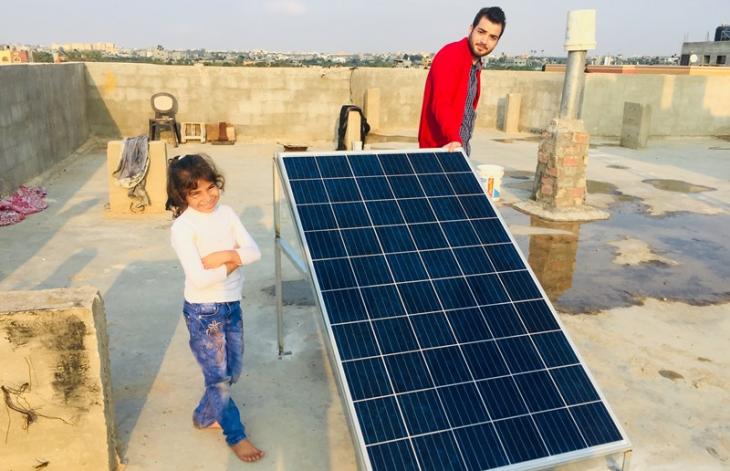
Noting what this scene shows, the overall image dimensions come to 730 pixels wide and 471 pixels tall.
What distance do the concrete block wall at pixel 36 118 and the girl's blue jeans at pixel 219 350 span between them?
849cm

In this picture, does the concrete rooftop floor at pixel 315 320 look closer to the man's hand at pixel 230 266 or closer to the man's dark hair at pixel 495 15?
the man's hand at pixel 230 266

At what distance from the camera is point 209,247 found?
3.91 meters

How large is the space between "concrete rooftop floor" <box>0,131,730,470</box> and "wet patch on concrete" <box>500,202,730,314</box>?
33 millimetres

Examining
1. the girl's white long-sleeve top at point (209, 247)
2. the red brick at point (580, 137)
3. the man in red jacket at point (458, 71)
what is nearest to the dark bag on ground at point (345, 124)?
the red brick at point (580, 137)

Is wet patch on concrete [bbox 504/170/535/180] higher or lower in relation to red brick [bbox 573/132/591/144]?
lower

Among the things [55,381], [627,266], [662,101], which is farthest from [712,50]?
[55,381]

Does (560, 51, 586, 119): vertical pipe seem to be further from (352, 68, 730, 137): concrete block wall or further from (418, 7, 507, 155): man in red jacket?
(352, 68, 730, 137): concrete block wall

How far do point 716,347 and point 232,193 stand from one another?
8905mm

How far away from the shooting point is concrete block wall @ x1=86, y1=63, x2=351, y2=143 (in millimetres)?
18172

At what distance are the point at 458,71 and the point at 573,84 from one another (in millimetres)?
6704

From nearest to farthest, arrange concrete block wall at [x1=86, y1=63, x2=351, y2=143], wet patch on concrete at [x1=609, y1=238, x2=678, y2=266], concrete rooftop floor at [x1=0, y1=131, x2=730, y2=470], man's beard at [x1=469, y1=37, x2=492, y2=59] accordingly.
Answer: concrete rooftop floor at [x1=0, y1=131, x2=730, y2=470] → man's beard at [x1=469, y1=37, x2=492, y2=59] → wet patch on concrete at [x1=609, y1=238, x2=678, y2=266] → concrete block wall at [x1=86, y1=63, x2=351, y2=143]

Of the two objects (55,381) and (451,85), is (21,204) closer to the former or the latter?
(55,381)

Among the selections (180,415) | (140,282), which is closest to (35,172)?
(140,282)

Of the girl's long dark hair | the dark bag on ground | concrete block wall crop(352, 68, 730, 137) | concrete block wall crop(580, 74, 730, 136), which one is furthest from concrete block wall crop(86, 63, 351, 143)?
the girl's long dark hair
